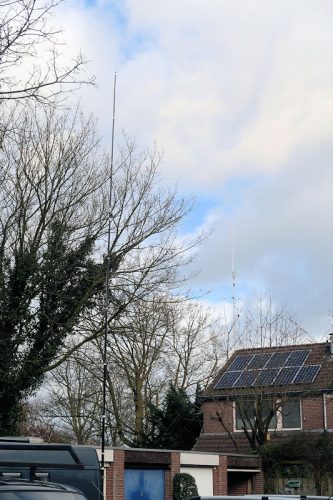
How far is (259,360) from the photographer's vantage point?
3838cm

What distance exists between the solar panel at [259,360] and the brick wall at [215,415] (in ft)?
6.78

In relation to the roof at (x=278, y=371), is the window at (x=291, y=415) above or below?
below

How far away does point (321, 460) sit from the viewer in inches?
1272

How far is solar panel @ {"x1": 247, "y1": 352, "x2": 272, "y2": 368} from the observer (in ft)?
125

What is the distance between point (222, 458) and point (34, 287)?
466 inches

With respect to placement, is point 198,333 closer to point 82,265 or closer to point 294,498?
point 82,265

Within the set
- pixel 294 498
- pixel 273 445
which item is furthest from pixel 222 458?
pixel 294 498

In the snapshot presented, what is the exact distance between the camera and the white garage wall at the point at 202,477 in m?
30.0

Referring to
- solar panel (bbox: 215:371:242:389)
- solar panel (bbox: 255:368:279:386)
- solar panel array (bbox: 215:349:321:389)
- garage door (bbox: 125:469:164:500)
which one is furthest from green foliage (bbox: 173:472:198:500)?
solar panel (bbox: 215:371:242:389)

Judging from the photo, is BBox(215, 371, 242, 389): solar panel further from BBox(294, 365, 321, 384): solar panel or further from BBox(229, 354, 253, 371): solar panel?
BBox(294, 365, 321, 384): solar panel

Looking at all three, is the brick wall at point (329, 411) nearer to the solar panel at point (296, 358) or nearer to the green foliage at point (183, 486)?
the solar panel at point (296, 358)

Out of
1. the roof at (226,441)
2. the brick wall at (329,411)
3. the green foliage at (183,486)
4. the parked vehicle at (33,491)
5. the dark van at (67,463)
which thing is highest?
the brick wall at (329,411)

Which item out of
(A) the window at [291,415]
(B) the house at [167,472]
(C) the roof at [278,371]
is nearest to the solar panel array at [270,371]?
(C) the roof at [278,371]

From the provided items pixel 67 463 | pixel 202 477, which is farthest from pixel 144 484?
pixel 67 463
